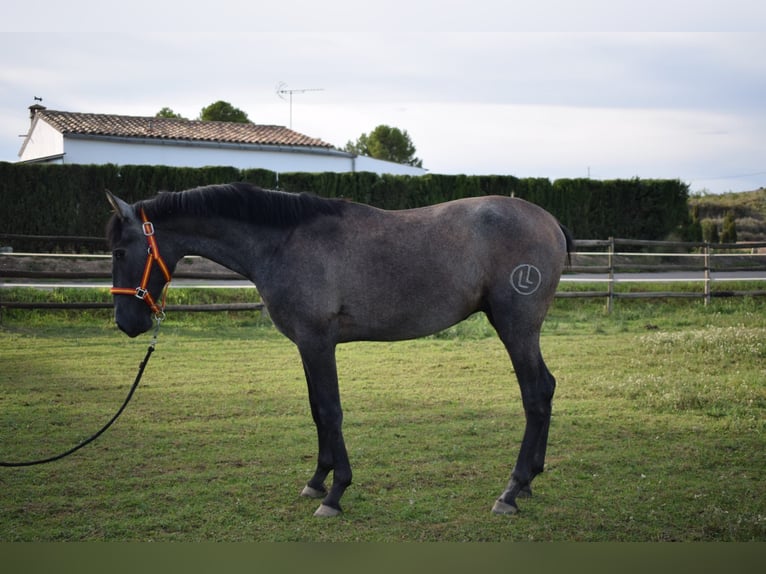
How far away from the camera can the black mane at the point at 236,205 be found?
4.47m

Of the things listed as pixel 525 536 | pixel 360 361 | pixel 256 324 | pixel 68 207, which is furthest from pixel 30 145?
pixel 525 536

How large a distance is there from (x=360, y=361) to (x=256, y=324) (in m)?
3.63

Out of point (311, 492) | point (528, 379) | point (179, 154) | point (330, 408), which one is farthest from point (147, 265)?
point (179, 154)

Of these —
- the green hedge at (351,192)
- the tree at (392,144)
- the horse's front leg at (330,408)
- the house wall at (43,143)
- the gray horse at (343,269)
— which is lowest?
the horse's front leg at (330,408)

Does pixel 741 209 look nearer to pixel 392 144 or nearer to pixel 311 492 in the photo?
pixel 392 144

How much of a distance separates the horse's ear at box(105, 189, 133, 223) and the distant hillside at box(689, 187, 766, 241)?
31363mm

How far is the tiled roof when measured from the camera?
1005 inches

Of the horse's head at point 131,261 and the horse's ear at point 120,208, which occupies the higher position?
the horse's ear at point 120,208

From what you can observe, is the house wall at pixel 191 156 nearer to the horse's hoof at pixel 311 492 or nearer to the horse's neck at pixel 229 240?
the horse's neck at pixel 229 240

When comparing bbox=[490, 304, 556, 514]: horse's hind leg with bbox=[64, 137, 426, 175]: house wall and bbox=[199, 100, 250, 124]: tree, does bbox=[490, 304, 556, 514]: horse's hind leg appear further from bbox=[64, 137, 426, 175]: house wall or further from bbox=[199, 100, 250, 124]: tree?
bbox=[199, 100, 250, 124]: tree

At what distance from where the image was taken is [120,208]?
4270 mm

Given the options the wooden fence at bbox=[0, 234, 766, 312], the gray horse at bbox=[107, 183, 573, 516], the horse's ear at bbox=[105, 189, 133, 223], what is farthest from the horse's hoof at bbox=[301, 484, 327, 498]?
the wooden fence at bbox=[0, 234, 766, 312]

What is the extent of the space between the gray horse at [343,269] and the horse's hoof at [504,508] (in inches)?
1.5

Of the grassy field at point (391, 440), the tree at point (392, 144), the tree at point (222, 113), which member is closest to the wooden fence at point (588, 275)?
the grassy field at point (391, 440)
